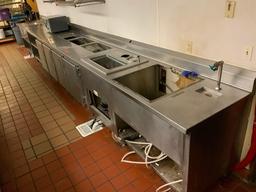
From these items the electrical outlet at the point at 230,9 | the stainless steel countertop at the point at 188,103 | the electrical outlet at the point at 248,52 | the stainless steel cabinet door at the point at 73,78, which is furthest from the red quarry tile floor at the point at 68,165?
the electrical outlet at the point at 230,9

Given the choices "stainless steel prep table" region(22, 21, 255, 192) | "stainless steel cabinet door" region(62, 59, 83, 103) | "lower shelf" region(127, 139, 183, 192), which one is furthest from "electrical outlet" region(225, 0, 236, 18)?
"stainless steel cabinet door" region(62, 59, 83, 103)

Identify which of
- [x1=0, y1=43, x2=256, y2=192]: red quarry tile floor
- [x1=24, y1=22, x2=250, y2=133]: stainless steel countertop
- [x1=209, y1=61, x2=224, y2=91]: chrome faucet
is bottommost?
[x1=0, y1=43, x2=256, y2=192]: red quarry tile floor

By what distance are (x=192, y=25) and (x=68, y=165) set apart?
1560 mm

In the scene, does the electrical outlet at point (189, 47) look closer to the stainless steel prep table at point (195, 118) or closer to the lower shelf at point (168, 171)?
the stainless steel prep table at point (195, 118)

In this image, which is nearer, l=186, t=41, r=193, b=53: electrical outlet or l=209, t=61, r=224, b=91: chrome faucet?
l=209, t=61, r=224, b=91: chrome faucet

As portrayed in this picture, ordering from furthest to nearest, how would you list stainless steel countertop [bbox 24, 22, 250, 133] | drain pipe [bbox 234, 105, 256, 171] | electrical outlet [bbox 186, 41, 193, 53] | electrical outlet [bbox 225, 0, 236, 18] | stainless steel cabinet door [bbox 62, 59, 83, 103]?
stainless steel cabinet door [bbox 62, 59, 83, 103]
electrical outlet [bbox 186, 41, 193, 53]
drain pipe [bbox 234, 105, 256, 171]
electrical outlet [bbox 225, 0, 236, 18]
stainless steel countertop [bbox 24, 22, 250, 133]

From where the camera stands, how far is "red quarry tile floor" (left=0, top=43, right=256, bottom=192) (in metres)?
1.67

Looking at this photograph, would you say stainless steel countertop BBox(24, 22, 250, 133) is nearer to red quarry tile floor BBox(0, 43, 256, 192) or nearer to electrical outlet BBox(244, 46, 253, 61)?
electrical outlet BBox(244, 46, 253, 61)

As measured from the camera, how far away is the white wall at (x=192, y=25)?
1.27 meters

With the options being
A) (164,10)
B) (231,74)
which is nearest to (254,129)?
(231,74)

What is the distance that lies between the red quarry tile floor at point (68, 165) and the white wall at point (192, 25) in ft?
3.35

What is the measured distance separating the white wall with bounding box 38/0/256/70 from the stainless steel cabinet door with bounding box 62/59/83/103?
2.20 feet

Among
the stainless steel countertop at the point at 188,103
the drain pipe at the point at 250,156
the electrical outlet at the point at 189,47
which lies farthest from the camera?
the electrical outlet at the point at 189,47

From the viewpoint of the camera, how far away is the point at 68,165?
1.89 meters
